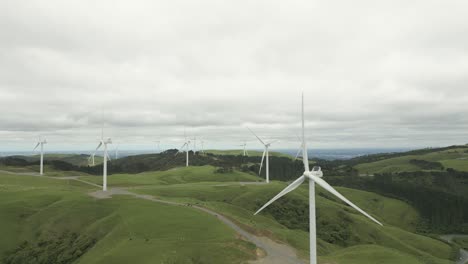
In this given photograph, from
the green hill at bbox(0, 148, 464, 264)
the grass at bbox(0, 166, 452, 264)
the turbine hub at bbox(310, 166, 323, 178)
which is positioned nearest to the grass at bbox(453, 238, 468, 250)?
the green hill at bbox(0, 148, 464, 264)

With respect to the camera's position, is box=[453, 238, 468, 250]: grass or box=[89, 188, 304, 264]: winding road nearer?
box=[89, 188, 304, 264]: winding road

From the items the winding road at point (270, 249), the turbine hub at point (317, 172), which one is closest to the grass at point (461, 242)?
the winding road at point (270, 249)

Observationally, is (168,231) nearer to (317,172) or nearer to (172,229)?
(172,229)

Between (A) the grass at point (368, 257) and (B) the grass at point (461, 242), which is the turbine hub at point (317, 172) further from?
(B) the grass at point (461, 242)

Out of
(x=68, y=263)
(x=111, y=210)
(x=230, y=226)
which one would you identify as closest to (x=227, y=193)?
(x=111, y=210)

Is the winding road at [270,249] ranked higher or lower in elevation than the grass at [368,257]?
higher

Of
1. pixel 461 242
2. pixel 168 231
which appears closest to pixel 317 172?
pixel 168 231

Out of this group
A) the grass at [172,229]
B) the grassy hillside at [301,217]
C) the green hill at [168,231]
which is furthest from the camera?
the grassy hillside at [301,217]

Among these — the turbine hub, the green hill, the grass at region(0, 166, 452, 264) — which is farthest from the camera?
the green hill

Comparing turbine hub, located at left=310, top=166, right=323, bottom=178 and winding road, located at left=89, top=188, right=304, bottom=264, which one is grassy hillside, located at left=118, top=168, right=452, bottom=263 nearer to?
winding road, located at left=89, top=188, right=304, bottom=264
